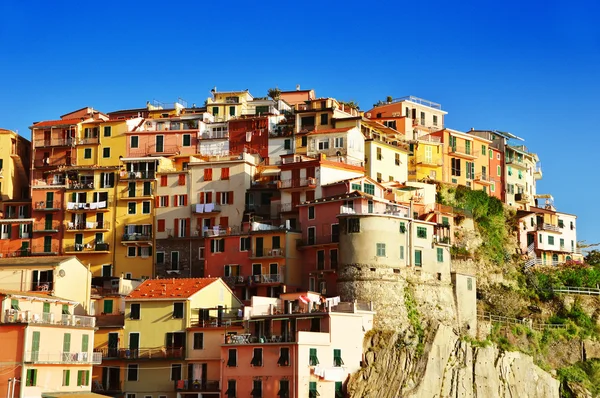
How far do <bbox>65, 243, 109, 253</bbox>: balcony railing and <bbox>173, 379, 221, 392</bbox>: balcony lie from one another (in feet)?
73.4

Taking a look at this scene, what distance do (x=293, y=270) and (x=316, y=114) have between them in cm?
2107

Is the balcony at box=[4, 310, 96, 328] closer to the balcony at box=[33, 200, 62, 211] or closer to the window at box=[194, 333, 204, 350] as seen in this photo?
the window at box=[194, 333, 204, 350]

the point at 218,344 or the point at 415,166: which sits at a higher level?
the point at 415,166

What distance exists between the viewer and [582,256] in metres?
108

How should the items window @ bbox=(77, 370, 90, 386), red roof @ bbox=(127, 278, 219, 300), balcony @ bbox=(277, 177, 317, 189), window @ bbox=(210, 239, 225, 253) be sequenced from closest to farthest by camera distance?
window @ bbox=(77, 370, 90, 386), red roof @ bbox=(127, 278, 219, 300), window @ bbox=(210, 239, 225, 253), balcony @ bbox=(277, 177, 317, 189)

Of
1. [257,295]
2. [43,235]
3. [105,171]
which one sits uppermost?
[105,171]

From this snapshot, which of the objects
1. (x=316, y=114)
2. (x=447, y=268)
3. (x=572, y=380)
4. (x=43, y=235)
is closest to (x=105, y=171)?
(x=43, y=235)

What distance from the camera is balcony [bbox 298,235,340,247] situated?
3265 inches

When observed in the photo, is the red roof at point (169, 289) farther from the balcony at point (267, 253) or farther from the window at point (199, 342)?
the balcony at point (267, 253)

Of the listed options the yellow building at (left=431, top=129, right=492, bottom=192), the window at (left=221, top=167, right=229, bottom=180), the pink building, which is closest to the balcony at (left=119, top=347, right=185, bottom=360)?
the pink building

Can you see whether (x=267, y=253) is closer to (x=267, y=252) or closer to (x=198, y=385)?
(x=267, y=252)

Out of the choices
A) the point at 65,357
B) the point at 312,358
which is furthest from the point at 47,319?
the point at 312,358

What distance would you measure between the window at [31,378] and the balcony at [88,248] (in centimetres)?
2869

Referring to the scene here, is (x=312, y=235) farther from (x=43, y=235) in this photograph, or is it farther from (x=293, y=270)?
(x=43, y=235)
